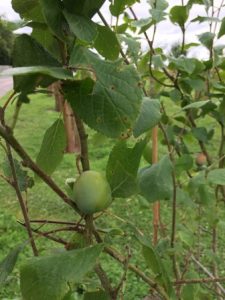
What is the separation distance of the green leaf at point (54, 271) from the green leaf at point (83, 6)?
0.27 m

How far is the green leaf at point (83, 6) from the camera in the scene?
0.51 m

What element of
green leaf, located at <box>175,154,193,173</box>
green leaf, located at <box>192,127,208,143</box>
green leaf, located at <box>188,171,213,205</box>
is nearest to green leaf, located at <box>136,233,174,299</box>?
green leaf, located at <box>188,171,213,205</box>

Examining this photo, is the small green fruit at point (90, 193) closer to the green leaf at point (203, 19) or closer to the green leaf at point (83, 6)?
the green leaf at point (83, 6)

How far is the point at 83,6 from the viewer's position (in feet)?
1.70

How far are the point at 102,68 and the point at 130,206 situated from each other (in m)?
3.66

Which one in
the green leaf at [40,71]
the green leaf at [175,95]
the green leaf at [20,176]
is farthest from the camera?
the green leaf at [175,95]

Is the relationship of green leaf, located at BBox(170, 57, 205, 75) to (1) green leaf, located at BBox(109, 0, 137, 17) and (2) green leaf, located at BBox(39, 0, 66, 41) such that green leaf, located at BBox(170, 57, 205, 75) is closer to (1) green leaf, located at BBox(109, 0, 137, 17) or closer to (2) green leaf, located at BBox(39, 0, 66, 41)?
(1) green leaf, located at BBox(109, 0, 137, 17)

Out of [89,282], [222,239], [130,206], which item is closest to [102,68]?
[89,282]

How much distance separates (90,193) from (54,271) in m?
0.11

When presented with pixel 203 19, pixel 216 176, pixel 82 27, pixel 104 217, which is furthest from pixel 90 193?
pixel 104 217

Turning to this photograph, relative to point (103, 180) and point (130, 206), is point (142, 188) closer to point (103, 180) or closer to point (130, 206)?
point (103, 180)

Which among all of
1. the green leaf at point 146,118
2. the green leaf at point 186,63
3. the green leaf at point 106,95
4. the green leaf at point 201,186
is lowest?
the green leaf at point 201,186

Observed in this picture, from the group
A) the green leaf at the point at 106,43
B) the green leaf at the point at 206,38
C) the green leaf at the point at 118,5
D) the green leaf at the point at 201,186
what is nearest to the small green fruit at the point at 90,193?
the green leaf at the point at 106,43

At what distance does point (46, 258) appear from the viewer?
552 mm
